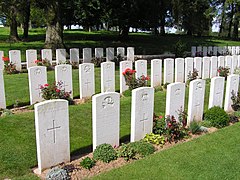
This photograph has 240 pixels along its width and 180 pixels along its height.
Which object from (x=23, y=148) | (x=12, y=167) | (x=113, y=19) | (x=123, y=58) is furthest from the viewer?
(x=113, y=19)

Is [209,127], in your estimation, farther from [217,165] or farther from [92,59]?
[92,59]

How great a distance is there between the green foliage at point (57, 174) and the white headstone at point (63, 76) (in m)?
4.26

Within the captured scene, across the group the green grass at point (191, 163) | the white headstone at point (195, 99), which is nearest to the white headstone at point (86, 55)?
the white headstone at point (195, 99)

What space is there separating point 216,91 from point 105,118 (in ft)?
12.1

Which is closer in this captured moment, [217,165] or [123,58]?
[217,165]

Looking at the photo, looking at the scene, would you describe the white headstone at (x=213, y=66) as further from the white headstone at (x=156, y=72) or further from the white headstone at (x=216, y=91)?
the white headstone at (x=216, y=91)

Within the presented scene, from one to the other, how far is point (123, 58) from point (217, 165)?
12167 mm

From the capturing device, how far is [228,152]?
564 cm

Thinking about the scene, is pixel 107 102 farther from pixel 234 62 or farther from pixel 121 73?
pixel 234 62

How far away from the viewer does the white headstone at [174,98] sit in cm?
654

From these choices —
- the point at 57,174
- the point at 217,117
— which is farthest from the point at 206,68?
the point at 57,174

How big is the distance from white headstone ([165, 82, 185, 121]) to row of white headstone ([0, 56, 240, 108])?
3306mm

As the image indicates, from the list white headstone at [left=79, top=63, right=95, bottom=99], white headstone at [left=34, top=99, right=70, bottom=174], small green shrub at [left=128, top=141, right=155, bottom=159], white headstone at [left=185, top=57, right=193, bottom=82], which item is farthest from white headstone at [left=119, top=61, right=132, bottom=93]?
white headstone at [left=34, top=99, right=70, bottom=174]

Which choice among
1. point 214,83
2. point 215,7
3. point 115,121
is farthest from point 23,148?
point 215,7
